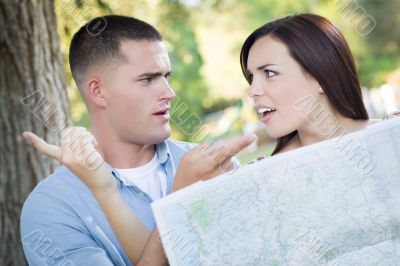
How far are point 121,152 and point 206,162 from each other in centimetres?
77

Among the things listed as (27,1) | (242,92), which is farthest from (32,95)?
(242,92)

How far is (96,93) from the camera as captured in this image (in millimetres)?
2896

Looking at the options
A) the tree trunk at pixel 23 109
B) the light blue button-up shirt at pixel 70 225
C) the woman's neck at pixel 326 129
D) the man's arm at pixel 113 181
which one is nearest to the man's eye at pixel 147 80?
the light blue button-up shirt at pixel 70 225

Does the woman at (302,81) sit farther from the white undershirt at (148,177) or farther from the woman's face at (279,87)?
the white undershirt at (148,177)

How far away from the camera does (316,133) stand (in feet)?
8.92


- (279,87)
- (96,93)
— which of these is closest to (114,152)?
(96,93)

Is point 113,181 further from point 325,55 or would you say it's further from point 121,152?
point 325,55

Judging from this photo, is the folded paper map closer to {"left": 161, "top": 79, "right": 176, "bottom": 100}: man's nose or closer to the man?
the man

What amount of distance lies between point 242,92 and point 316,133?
78.8ft

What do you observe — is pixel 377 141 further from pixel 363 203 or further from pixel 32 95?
pixel 32 95

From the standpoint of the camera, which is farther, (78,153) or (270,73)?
(270,73)

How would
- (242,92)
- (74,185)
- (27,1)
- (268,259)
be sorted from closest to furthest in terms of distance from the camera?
(268,259) → (74,185) → (27,1) → (242,92)

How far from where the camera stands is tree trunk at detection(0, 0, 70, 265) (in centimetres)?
387

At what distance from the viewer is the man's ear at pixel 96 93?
9.45 feet
